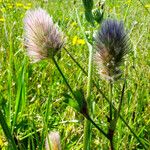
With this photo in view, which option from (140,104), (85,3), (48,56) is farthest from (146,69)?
(48,56)

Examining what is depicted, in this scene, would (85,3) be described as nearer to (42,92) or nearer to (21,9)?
(42,92)

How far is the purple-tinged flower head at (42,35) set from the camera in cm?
87

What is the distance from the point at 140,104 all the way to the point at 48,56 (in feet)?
2.73

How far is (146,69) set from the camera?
190cm

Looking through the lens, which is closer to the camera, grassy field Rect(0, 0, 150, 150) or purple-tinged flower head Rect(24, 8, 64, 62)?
purple-tinged flower head Rect(24, 8, 64, 62)

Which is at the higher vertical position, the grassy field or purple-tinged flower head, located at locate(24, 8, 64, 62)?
purple-tinged flower head, located at locate(24, 8, 64, 62)

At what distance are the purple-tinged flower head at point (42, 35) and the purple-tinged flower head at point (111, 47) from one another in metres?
0.10

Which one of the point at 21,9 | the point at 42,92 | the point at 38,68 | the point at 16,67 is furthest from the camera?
the point at 21,9

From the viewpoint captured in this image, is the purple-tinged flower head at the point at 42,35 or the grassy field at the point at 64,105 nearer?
the purple-tinged flower head at the point at 42,35

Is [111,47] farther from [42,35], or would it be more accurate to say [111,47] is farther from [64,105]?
[64,105]

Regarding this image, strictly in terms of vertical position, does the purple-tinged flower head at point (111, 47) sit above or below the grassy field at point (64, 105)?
above

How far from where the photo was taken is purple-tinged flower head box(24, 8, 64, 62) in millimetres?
868

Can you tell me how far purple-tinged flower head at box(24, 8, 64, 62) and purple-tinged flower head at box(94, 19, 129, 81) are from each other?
0.10 meters

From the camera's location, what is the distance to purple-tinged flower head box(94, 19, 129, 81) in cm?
81
